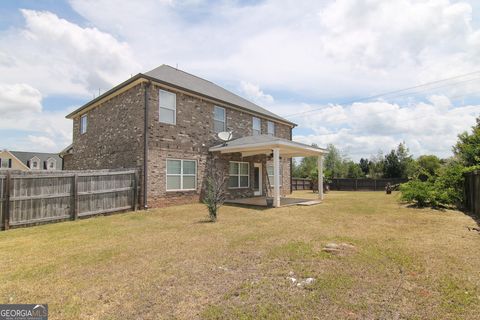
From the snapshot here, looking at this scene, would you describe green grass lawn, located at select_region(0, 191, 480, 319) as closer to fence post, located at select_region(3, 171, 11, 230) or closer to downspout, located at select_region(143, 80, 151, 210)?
fence post, located at select_region(3, 171, 11, 230)

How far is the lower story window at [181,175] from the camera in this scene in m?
12.2

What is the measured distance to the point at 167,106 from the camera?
40.2ft

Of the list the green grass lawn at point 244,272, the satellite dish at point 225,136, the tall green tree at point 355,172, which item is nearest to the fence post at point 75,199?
the green grass lawn at point 244,272

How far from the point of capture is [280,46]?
12359mm

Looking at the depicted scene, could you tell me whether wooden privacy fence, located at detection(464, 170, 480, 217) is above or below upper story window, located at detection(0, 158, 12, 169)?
below

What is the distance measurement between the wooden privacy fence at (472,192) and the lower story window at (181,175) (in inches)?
450

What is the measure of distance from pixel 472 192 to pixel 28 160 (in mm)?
52063

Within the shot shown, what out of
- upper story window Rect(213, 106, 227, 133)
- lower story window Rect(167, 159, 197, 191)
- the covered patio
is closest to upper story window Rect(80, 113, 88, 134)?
lower story window Rect(167, 159, 197, 191)

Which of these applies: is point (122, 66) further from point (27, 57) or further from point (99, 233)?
point (99, 233)

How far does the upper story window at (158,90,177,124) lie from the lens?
12016mm

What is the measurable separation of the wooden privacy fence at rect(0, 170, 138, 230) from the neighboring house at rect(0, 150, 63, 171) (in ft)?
112

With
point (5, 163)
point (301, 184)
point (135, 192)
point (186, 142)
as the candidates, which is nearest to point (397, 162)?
point (301, 184)

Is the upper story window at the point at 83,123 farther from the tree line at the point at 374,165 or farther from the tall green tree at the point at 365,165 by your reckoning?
the tall green tree at the point at 365,165

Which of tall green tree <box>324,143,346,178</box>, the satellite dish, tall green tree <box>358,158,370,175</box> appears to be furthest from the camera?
tall green tree <box>324,143,346,178</box>
